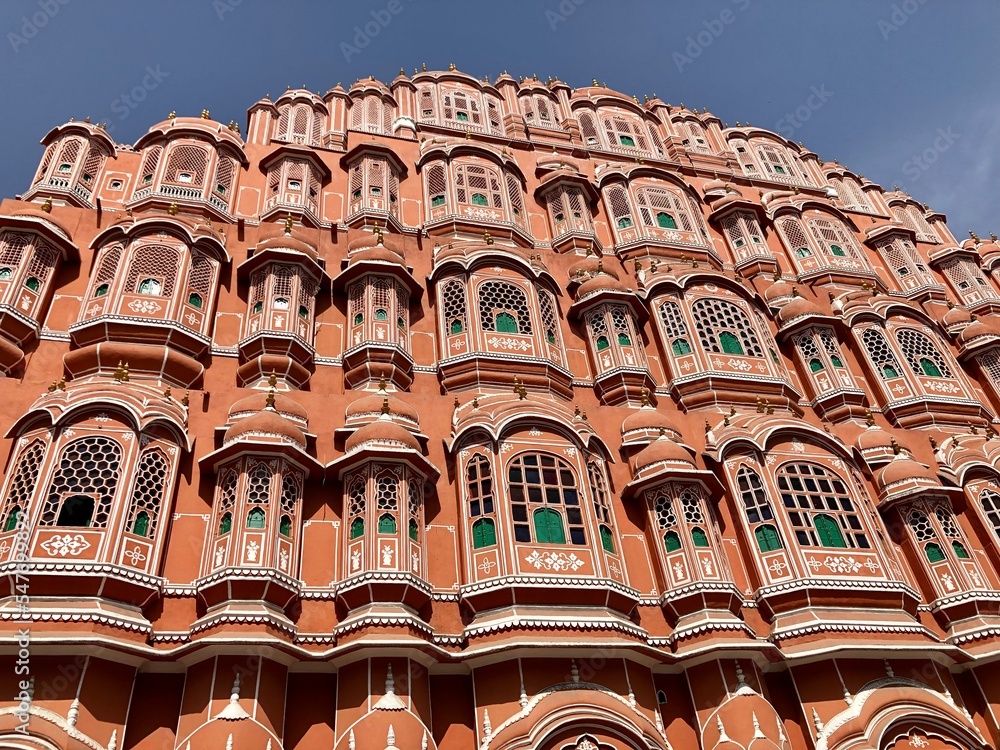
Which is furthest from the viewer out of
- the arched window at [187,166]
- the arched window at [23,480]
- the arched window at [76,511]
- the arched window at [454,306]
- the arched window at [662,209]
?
the arched window at [662,209]

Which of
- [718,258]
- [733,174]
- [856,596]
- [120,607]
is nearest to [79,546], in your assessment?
[120,607]

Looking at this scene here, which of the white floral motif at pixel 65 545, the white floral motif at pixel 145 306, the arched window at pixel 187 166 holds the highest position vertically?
the arched window at pixel 187 166

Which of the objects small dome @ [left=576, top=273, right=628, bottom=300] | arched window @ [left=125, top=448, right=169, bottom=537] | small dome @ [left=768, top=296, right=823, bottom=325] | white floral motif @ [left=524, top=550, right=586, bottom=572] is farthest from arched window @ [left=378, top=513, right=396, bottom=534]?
small dome @ [left=768, top=296, right=823, bottom=325]

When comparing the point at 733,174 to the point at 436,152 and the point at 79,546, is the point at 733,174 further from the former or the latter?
the point at 79,546

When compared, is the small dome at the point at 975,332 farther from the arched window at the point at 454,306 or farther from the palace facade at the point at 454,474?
Result: the arched window at the point at 454,306

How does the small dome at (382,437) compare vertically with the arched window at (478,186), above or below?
below

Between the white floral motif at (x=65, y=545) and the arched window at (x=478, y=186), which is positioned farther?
the arched window at (x=478, y=186)

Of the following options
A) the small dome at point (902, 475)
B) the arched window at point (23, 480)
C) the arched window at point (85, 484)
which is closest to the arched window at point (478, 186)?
the small dome at point (902, 475)

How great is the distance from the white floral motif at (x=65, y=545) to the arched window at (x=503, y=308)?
10338 mm

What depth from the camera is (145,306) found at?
1819 cm

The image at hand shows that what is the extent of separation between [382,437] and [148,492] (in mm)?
4271

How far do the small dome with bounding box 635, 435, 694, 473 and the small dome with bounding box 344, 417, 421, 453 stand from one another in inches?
192

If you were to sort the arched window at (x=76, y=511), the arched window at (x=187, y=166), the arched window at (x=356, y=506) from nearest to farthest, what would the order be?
the arched window at (x=76, y=511), the arched window at (x=356, y=506), the arched window at (x=187, y=166)

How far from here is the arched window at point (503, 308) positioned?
20.6 m
